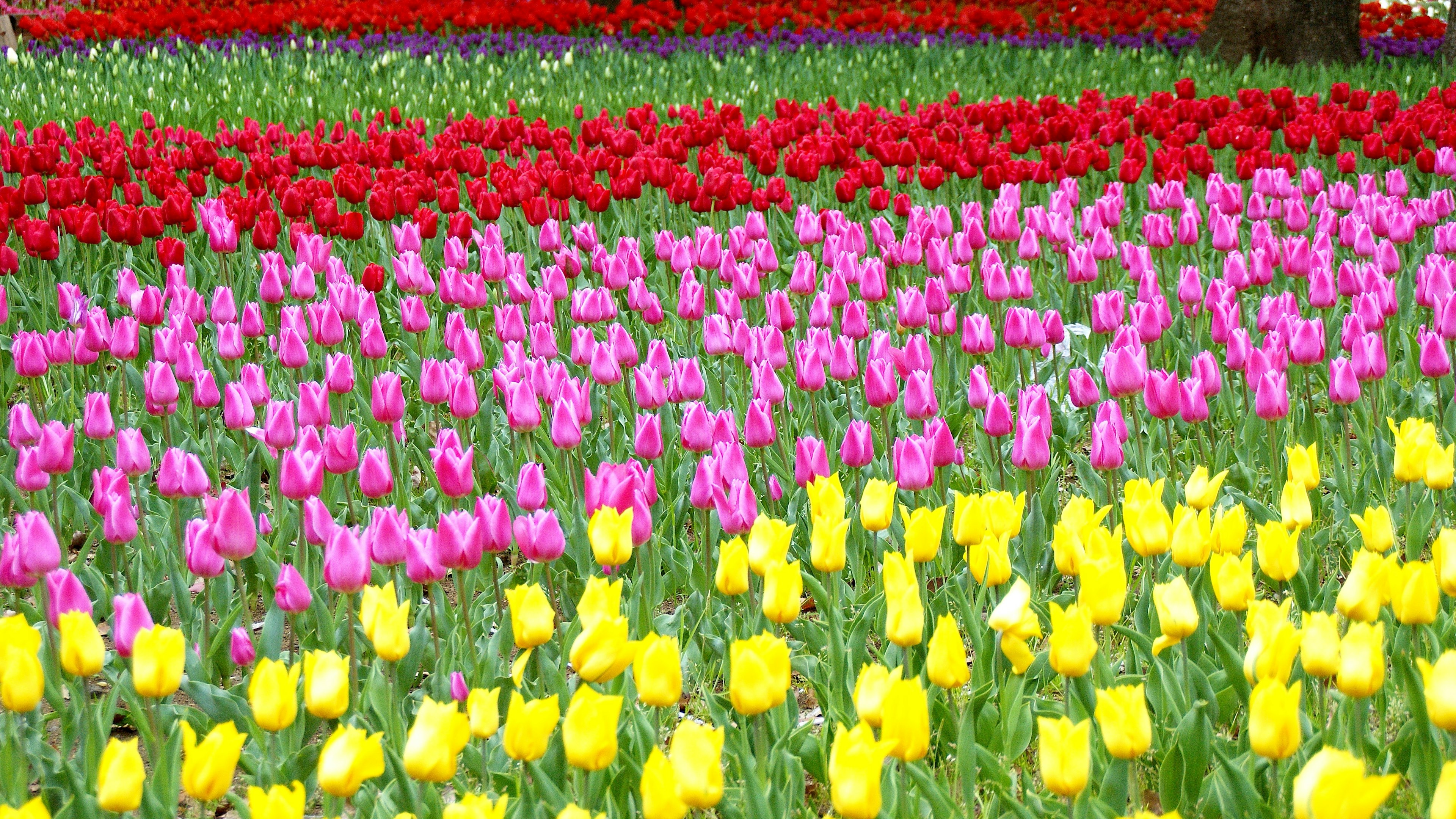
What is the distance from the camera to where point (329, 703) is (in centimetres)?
187

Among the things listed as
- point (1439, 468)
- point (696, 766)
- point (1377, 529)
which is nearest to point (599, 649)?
point (696, 766)

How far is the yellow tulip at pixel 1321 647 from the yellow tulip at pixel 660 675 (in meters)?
0.85

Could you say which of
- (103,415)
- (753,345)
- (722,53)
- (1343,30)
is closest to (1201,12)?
(1343,30)

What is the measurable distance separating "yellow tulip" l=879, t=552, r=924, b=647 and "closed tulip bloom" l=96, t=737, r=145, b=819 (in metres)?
1.01

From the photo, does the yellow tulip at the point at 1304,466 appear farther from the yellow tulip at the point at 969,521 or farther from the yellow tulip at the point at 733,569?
the yellow tulip at the point at 733,569

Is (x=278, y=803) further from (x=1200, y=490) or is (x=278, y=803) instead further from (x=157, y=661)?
(x=1200, y=490)

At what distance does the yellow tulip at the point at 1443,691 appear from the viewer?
66.0 inches

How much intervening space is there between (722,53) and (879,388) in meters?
10.6

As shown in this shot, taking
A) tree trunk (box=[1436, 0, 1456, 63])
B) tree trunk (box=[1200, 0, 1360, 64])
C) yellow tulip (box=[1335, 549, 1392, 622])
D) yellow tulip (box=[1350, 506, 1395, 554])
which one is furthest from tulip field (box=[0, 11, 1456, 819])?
tree trunk (box=[1200, 0, 1360, 64])

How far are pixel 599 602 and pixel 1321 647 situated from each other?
3.26 feet

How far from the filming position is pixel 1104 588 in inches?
79.1

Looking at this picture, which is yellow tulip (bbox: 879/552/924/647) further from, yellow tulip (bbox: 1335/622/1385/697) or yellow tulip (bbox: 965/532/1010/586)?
yellow tulip (bbox: 1335/622/1385/697)

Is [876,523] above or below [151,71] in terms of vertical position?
below

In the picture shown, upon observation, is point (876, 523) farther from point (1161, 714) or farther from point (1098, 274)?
point (1098, 274)
